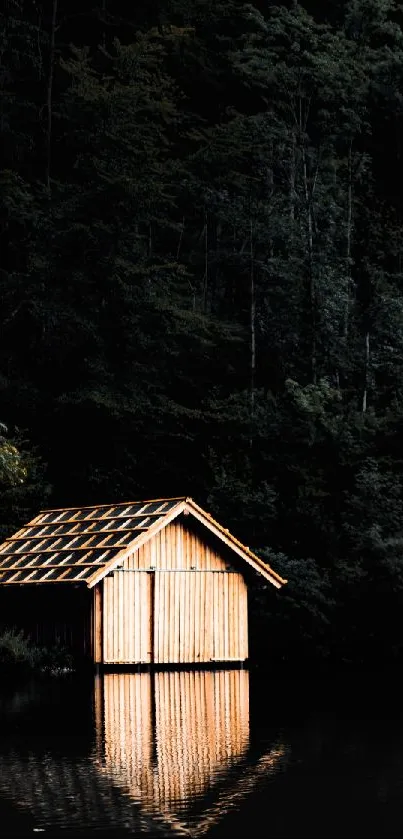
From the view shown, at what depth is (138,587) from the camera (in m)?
37.8

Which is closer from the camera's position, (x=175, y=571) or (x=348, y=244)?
(x=175, y=571)

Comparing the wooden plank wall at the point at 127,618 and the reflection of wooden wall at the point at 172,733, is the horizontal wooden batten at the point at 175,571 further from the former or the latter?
the reflection of wooden wall at the point at 172,733

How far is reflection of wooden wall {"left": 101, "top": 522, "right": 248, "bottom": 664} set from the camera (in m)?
37.5

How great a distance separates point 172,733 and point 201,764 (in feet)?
11.0

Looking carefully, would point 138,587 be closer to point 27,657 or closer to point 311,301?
point 27,657

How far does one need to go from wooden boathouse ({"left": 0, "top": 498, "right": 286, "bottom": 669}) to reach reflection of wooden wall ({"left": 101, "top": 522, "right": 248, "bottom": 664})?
0.08ft

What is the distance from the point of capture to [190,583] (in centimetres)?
3866

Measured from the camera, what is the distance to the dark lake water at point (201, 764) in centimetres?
1544

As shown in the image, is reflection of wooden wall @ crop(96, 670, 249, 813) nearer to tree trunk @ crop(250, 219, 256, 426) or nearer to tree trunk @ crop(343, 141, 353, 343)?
tree trunk @ crop(250, 219, 256, 426)

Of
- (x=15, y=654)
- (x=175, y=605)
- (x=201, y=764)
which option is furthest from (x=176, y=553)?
(x=201, y=764)

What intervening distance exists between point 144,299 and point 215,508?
9971 millimetres

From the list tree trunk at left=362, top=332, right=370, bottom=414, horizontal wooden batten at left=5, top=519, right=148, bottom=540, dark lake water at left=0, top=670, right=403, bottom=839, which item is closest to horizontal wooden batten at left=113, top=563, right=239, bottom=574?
horizontal wooden batten at left=5, top=519, right=148, bottom=540

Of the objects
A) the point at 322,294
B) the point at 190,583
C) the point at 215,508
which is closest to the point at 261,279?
the point at 322,294

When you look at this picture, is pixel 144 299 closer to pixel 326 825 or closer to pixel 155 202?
pixel 155 202
